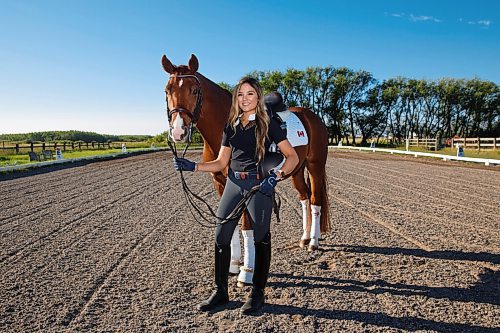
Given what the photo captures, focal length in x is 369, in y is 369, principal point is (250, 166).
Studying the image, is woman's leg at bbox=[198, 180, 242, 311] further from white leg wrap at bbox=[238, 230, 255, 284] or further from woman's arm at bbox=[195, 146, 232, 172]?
white leg wrap at bbox=[238, 230, 255, 284]

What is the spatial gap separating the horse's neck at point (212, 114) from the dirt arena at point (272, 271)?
4.96 ft

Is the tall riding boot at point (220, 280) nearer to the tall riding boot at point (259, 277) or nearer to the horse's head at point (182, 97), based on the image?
the tall riding boot at point (259, 277)

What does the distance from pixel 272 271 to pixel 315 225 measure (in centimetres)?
111

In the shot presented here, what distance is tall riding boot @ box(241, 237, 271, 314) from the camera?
10.4 ft

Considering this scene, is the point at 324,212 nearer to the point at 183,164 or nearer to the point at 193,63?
the point at 183,164

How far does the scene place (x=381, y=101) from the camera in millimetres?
55344

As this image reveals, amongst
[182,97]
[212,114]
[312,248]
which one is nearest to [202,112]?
[212,114]

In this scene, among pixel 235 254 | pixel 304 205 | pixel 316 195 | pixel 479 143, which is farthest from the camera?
pixel 479 143

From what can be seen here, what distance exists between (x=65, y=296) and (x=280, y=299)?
80.1 inches

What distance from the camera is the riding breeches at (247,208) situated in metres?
3.07

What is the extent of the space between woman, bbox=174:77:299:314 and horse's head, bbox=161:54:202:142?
0.97ft

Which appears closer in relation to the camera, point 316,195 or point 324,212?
point 316,195

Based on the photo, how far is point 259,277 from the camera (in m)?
3.23

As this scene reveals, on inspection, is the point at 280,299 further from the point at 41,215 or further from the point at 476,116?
the point at 476,116
